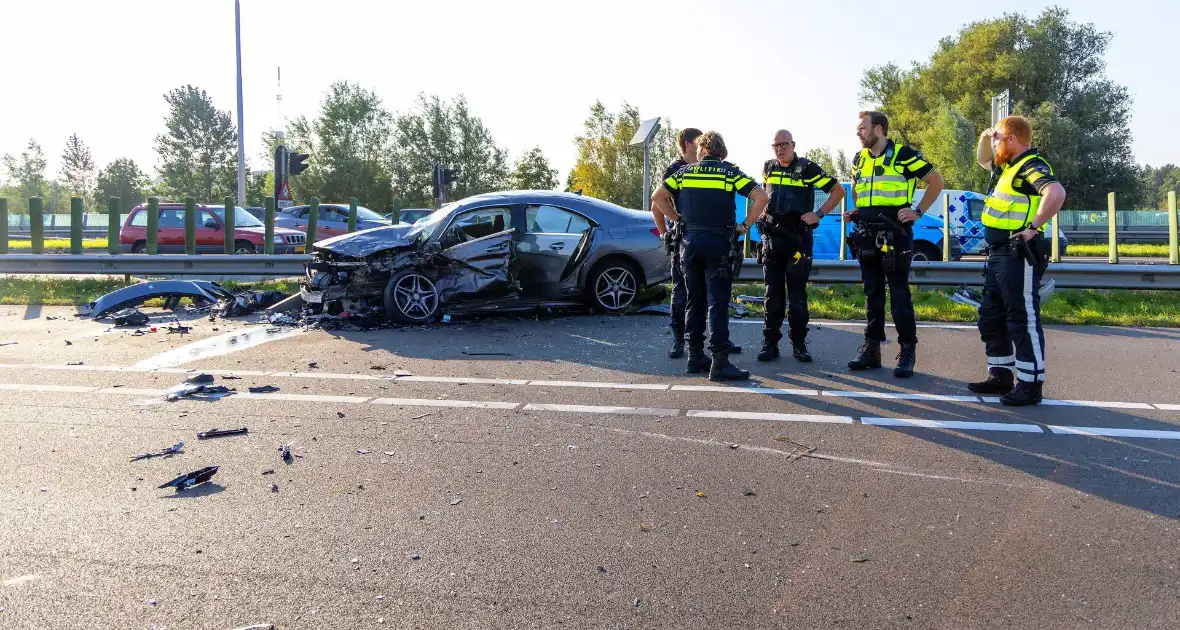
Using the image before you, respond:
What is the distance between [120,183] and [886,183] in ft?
246

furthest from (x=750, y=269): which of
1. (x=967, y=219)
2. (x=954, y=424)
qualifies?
(x=967, y=219)

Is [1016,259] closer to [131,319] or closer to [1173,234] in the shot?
[131,319]

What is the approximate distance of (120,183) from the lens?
71.7m

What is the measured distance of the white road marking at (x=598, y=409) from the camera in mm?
5926

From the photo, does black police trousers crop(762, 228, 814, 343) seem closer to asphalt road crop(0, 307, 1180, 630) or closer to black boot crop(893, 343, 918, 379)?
asphalt road crop(0, 307, 1180, 630)

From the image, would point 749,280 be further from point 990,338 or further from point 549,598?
point 549,598

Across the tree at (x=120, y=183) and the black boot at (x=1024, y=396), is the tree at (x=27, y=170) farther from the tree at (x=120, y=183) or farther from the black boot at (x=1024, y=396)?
the black boot at (x=1024, y=396)

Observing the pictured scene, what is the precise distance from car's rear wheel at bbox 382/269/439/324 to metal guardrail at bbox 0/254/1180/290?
131 inches

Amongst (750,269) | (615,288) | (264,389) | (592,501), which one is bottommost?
(592,501)

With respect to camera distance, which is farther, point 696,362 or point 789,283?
point 789,283

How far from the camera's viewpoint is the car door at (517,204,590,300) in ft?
35.0

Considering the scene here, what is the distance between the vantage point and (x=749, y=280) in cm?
1259

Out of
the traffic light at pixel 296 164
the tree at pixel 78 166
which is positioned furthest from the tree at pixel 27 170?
the traffic light at pixel 296 164

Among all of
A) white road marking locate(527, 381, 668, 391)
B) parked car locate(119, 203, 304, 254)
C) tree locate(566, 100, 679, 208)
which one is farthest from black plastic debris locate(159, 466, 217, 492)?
tree locate(566, 100, 679, 208)
